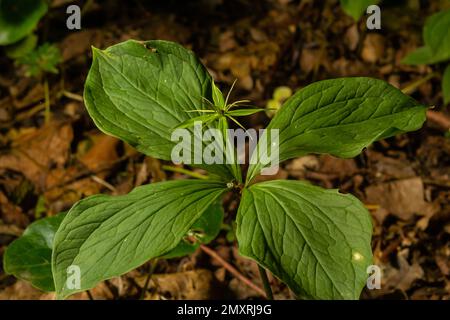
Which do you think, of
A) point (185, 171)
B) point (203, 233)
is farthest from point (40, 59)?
point (203, 233)

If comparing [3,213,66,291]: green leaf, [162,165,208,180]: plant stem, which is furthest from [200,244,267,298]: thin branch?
[3,213,66,291]: green leaf

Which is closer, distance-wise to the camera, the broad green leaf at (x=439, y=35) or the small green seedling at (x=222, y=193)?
the small green seedling at (x=222, y=193)

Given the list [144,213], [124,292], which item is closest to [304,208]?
[144,213]

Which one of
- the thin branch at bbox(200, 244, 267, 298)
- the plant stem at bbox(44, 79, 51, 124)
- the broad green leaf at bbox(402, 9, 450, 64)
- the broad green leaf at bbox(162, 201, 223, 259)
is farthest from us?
the plant stem at bbox(44, 79, 51, 124)

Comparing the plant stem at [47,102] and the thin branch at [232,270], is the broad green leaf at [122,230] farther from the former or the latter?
the plant stem at [47,102]

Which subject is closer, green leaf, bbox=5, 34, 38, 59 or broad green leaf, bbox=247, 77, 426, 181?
broad green leaf, bbox=247, 77, 426, 181

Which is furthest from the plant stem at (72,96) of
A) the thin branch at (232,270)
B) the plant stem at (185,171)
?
the thin branch at (232,270)

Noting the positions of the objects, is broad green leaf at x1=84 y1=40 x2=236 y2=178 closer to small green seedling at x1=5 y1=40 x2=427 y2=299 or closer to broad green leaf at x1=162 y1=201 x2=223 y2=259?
small green seedling at x1=5 y1=40 x2=427 y2=299
